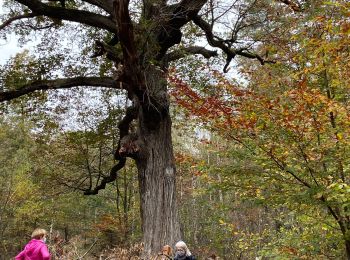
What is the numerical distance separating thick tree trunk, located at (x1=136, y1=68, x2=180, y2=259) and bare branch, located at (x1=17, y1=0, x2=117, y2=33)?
1496 mm

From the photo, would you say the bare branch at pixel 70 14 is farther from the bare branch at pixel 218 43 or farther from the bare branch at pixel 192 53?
the bare branch at pixel 218 43

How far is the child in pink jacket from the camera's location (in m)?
4.87

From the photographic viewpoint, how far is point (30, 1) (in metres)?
7.62

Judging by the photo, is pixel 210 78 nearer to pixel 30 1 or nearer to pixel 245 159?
pixel 245 159

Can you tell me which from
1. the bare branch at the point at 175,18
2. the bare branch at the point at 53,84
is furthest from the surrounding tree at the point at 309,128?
the bare branch at the point at 53,84

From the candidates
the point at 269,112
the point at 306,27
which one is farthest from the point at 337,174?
the point at 306,27

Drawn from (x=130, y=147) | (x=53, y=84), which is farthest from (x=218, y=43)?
(x=53, y=84)

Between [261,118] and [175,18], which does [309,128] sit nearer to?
[261,118]

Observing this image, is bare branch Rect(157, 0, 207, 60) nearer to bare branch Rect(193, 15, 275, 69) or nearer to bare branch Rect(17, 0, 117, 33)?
bare branch Rect(193, 15, 275, 69)

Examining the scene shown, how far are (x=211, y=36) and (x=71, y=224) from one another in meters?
22.1

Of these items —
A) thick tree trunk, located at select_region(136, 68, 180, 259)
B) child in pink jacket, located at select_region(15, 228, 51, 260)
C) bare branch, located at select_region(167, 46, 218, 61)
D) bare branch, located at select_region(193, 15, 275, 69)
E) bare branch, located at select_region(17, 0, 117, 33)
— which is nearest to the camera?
child in pink jacket, located at select_region(15, 228, 51, 260)

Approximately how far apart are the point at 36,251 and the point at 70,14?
5070 millimetres

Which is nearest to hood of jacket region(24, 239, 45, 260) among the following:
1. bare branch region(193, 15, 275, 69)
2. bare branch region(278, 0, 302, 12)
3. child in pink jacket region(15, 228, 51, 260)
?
child in pink jacket region(15, 228, 51, 260)

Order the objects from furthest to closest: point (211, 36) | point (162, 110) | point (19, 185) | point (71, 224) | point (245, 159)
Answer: point (71, 224)
point (19, 185)
point (211, 36)
point (162, 110)
point (245, 159)
